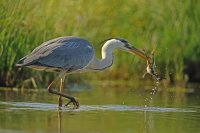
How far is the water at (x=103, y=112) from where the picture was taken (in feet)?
34.4

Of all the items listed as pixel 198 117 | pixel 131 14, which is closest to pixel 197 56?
pixel 131 14

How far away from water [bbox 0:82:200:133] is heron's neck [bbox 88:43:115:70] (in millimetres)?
633

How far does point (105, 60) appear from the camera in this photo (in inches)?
561

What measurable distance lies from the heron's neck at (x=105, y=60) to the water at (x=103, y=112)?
63 cm

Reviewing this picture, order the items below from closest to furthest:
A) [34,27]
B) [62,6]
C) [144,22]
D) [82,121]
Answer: [82,121], [34,27], [62,6], [144,22]

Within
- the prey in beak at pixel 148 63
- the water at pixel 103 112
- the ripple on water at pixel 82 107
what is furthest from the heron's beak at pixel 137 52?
the ripple on water at pixel 82 107

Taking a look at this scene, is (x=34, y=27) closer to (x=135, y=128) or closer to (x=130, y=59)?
(x=130, y=59)

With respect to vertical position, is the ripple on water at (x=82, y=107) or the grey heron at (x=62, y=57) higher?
the grey heron at (x=62, y=57)

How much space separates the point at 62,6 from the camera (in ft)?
61.0

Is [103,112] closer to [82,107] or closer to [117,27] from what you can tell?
[82,107]

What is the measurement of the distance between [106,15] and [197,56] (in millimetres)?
2699

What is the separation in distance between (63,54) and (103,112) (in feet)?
4.22

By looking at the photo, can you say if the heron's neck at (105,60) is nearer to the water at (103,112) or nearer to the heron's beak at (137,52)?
the heron's beak at (137,52)

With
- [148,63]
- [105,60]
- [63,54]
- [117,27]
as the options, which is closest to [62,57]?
[63,54]
